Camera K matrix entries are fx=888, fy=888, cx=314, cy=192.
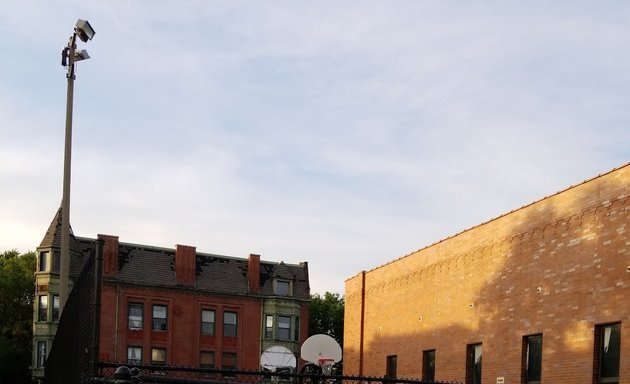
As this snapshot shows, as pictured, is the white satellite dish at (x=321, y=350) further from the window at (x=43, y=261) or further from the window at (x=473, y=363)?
the window at (x=43, y=261)

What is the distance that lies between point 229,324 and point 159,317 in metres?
5.36

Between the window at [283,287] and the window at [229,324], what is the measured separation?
395 cm

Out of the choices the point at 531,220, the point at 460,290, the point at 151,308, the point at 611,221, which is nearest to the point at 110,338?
the point at 151,308

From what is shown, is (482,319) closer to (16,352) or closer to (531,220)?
(531,220)

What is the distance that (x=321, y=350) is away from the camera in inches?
949

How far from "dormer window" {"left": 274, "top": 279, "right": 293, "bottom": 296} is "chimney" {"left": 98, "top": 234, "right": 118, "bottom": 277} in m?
12.1

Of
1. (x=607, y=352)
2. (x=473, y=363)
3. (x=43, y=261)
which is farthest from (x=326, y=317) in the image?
(x=607, y=352)

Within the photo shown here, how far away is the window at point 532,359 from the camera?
2459 centimetres

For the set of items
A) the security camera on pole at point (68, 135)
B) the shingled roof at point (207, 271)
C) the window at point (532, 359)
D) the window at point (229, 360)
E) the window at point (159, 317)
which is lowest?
the window at point (229, 360)

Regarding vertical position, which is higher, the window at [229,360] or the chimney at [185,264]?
the chimney at [185,264]

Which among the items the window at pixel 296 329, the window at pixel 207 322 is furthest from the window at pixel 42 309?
the window at pixel 296 329

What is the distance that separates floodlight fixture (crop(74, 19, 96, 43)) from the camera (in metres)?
18.4

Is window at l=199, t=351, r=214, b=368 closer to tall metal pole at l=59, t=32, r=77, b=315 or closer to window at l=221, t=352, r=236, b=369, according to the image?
window at l=221, t=352, r=236, b=369

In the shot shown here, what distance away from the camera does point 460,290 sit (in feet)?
96.5
